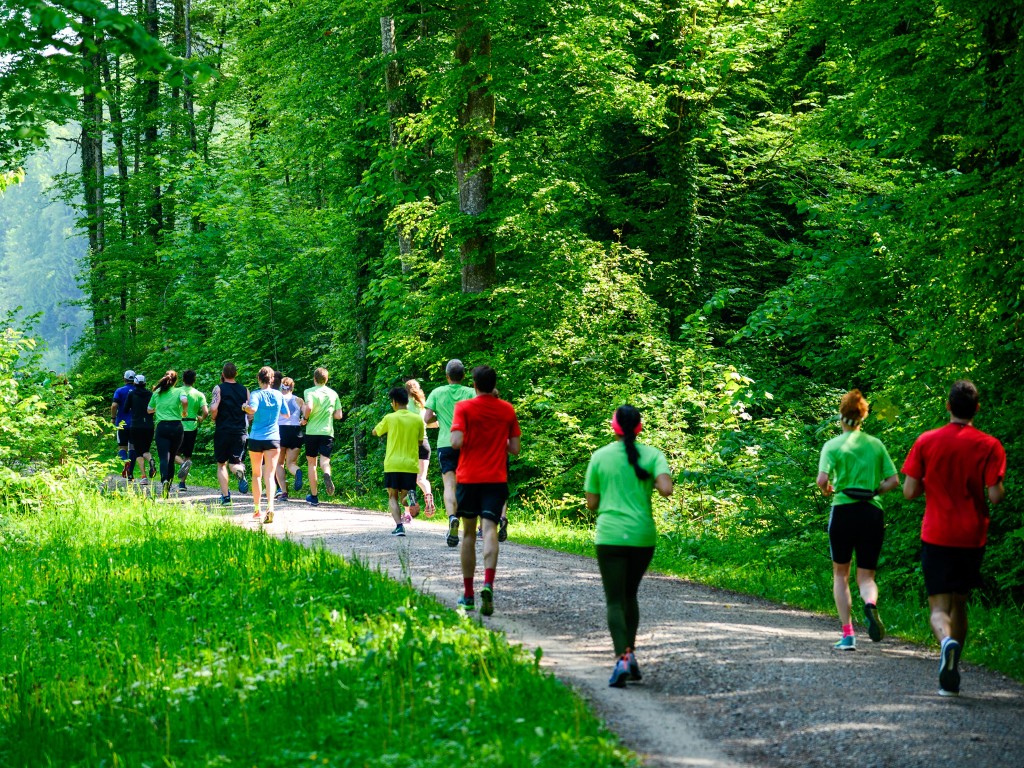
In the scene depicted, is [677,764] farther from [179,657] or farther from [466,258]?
[466,258]

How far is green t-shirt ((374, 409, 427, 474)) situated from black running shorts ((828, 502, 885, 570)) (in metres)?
6.56

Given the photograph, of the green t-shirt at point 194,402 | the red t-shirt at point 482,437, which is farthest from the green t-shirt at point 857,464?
the green t-shirt at point 194,402

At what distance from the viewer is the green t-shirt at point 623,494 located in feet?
23.4

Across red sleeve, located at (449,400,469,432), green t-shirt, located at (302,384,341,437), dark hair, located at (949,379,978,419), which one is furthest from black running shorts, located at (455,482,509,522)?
green t-shirt, located at (302,384,341,437)

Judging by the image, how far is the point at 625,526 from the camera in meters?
7.14

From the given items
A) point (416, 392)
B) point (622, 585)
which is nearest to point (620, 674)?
point (622, 585)

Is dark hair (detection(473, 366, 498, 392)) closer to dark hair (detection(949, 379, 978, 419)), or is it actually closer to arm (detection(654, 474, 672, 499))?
arm (detection(654, 474, 672, 499))

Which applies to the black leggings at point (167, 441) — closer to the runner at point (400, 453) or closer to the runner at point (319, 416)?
the runner at point (319, 416)

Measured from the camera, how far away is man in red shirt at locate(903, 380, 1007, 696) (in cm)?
744

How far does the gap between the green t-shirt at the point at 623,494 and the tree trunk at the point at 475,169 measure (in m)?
12.4

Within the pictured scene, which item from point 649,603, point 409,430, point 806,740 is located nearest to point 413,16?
point 409,430

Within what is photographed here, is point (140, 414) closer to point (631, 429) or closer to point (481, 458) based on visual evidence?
point (481, 458)

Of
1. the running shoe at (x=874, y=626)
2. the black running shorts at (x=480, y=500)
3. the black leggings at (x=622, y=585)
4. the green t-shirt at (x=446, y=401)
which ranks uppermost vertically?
the green t-shirt at (x=446, y=401)

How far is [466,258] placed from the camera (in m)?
19.7
